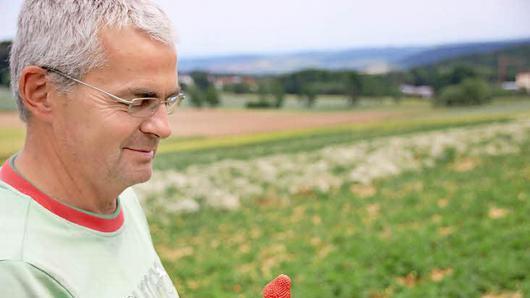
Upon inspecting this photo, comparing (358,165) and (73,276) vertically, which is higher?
(73,276)

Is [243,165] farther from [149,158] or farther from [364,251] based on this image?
[149,158]

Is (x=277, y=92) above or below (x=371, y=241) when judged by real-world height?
above

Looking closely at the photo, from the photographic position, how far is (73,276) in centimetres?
101

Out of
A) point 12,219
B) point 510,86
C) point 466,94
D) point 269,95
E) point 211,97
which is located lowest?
point 466,94

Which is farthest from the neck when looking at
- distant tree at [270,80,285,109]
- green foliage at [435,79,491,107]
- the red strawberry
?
green foliage at [435,79,491,107]

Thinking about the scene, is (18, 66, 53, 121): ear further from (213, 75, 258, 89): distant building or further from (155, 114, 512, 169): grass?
(155, 114, 512, 169): grass

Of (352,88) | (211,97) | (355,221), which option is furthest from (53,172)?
(352,88)

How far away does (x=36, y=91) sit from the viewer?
107 cm

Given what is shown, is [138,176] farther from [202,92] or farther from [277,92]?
[277,92]

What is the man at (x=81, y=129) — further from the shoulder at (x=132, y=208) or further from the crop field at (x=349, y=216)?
the crop field at (x=349, y=216)

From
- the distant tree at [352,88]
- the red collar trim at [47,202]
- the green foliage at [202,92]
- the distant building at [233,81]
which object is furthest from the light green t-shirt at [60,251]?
the distant tree at [352,88]

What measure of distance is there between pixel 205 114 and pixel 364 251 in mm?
8016

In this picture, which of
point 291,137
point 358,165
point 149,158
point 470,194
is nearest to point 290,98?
point 291,137

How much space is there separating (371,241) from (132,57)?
17.3 ft
